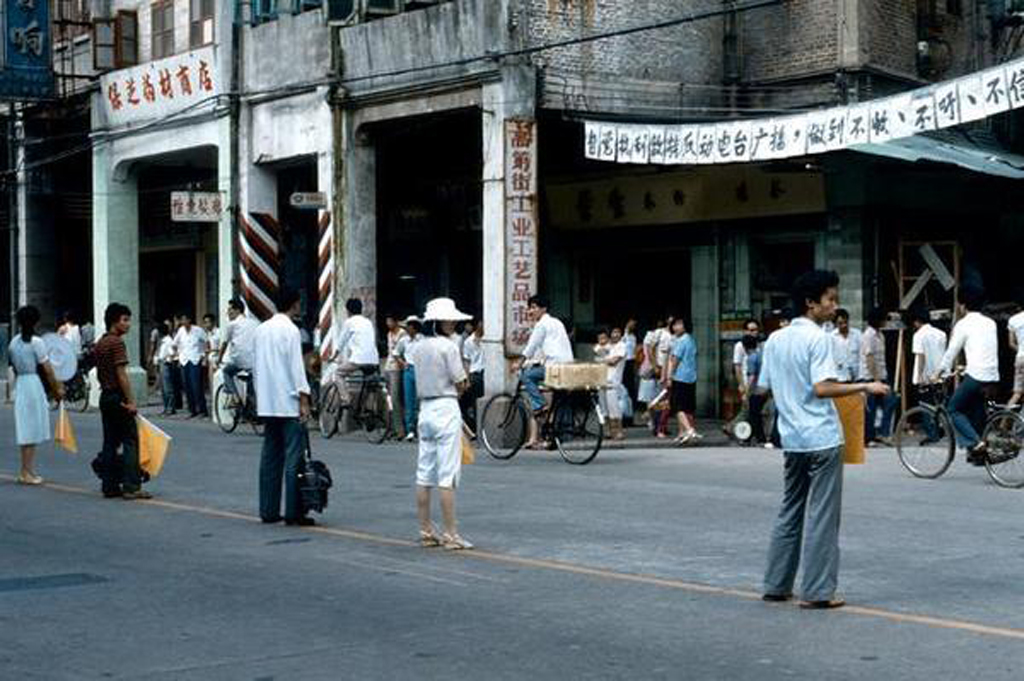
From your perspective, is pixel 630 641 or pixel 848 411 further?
pixel 848 411

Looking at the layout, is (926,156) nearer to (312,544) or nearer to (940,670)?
(312,544)

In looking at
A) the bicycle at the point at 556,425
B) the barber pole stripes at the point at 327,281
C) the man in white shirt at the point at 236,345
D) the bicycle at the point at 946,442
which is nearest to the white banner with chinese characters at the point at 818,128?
the bicycle at the point at 946,442

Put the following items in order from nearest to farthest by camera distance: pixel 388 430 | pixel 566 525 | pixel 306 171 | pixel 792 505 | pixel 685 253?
pixel 792 505 → pixel 566 525 → pixel 388 430 → pixel 685 253 → pixel 306 171

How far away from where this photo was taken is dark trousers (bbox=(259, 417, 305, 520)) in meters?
12.2

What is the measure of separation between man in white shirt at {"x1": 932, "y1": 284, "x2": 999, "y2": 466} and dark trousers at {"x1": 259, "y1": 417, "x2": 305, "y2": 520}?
7.17 m

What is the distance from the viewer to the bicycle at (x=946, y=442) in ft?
49.7

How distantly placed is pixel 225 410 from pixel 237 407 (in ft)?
2.25

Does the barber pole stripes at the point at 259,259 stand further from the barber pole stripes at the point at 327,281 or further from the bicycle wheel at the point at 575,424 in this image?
the bicycle wheel at the point at 575,424

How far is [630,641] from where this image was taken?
7.75 m

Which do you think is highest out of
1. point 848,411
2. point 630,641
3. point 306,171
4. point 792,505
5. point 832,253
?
point 306,171

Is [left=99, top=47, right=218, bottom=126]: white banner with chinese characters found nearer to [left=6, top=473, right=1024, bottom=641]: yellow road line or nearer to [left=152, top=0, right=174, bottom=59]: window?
[left=152, top=0, right=174, bottom=59]: window

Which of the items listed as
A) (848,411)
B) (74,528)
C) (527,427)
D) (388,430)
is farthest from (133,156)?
(848,411)

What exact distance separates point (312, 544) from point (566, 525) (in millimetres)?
2210

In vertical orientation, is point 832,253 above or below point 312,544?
above
